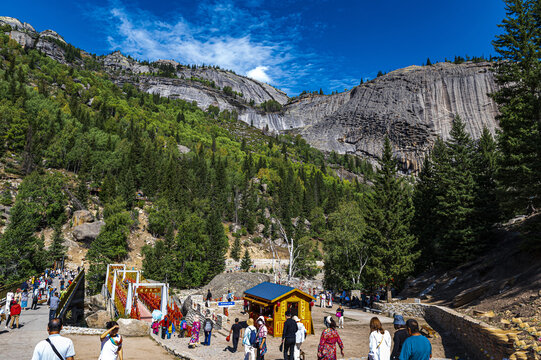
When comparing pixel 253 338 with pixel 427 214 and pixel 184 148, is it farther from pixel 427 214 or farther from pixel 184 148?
pixel 184 148

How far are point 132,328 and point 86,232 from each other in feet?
148

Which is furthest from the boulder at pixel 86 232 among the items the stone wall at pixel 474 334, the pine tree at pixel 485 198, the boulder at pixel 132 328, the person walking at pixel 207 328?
the pine tree at pixel 485 198

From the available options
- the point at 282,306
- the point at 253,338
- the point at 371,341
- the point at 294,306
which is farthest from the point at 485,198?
the point at 371,341

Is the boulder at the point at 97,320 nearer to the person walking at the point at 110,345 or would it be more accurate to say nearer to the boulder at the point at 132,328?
the boulder at the point at 132,328

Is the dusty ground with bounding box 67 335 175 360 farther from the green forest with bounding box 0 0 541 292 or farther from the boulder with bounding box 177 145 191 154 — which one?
the boulder with bounding box 177 145 191 154

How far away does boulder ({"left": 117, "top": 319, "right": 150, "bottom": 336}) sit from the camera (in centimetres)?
1515

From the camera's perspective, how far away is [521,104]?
18.2 meters

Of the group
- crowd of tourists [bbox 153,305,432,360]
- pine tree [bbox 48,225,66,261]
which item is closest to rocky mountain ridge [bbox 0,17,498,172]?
pine tree [bbox 48,225,66,261]

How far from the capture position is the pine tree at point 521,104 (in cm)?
1705

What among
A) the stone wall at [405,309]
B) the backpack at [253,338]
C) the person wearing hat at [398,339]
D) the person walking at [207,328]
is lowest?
the stone wall at [405,309]

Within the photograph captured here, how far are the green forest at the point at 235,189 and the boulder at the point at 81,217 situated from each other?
2.53m

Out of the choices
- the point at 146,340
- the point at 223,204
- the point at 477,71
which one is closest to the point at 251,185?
the point at 223,204

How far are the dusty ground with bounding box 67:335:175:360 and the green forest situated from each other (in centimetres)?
2115

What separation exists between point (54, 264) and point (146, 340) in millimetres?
38423
